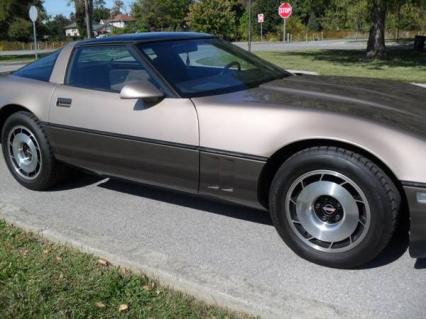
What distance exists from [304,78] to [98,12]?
11245 centimetres

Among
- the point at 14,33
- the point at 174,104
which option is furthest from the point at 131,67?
the point at 14,33

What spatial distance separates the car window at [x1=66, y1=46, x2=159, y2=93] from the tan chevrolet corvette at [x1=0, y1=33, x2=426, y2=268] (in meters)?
0.01

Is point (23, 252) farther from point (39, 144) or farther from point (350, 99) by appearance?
point (350, 99)

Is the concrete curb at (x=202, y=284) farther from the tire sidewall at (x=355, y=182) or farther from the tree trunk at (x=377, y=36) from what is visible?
the tree trunk at (x=377, y=36)

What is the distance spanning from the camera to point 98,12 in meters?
109

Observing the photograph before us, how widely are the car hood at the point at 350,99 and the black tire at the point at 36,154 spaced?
1.80 metres

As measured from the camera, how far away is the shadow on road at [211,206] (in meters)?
3.18

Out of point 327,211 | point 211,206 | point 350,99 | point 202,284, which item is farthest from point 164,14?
point 202,284

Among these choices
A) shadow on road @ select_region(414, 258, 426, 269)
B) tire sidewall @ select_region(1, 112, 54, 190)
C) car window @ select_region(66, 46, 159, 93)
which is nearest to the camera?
shadow on road @ select_region(414, 258, 426, 269)

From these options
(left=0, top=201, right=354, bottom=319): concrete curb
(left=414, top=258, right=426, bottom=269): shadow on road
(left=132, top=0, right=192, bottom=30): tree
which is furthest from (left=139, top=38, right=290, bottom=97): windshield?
(left=132, top=0, right=192, bottom=30): tree

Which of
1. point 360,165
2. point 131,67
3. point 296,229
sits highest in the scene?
point 131,67

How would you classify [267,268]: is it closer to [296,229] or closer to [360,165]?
[296,229]

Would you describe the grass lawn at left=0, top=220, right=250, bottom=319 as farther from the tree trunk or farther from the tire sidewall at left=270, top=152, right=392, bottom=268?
the tree trunk

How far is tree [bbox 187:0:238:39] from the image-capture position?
4970 centimetres
